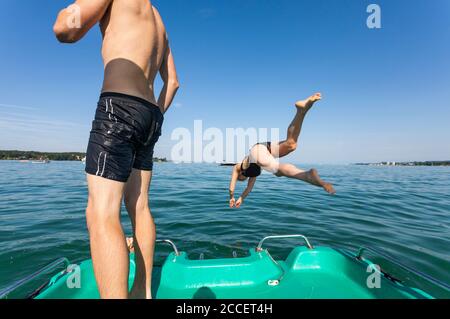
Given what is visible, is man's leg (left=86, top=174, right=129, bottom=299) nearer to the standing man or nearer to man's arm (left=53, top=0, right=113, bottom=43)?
the standing man

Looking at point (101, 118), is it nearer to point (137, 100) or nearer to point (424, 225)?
point (137, 100)

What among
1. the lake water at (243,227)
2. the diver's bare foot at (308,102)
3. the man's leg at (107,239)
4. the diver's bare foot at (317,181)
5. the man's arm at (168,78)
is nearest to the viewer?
the man's leg at (107,239)

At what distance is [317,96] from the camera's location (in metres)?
3.88

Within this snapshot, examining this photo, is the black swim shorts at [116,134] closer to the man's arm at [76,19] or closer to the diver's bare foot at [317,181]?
the man's arm at [76,19]

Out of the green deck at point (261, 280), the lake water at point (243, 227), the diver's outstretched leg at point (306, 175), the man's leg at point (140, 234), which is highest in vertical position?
the diver's outstretched leg at point (306, 175)

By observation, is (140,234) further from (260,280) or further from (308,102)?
(308,102)

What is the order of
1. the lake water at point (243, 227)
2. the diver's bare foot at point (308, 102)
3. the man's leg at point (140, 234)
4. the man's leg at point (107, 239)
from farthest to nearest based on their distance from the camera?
the lake water at point (243, 227)
the diver's bare foot at point (308, 102)
the man's leg at point (140, 234)
the man's leg at point (107, 239)

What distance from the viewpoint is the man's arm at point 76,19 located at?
1.53 meters

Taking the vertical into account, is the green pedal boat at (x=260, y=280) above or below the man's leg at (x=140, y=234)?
below

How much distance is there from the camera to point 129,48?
1.83 meters

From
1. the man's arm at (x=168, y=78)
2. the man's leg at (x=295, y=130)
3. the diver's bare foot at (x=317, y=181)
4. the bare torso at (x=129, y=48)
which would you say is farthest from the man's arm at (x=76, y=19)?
the man's leg at (x=295, y=130)

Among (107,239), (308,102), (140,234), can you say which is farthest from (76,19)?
(308,102)

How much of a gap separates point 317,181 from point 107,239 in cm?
290
